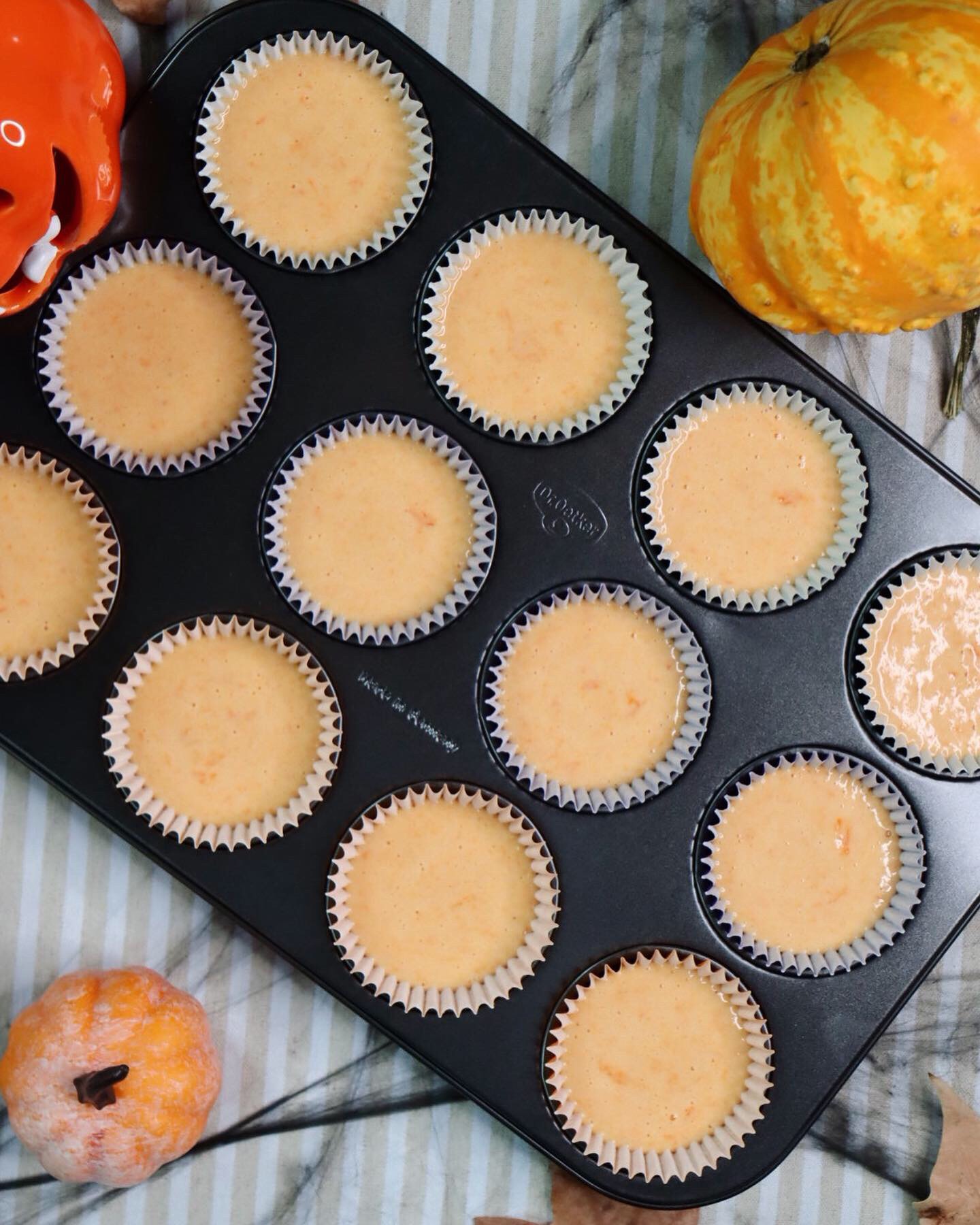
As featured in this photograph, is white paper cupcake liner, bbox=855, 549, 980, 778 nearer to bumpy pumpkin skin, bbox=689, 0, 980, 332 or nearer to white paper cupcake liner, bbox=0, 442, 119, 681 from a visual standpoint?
bumpy pumpkin skin, bbox=689, 0, 980, 332

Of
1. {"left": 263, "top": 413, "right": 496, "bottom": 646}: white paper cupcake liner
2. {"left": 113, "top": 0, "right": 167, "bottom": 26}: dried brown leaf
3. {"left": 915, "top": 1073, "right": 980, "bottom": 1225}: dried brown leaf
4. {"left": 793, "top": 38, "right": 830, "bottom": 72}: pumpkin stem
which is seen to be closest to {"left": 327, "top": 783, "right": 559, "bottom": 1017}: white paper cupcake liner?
{"left": 263, "top": 413, "right": 496, "bottom": 646}: white paper cupcake liner

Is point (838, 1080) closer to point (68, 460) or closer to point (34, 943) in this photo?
point (34, 943)

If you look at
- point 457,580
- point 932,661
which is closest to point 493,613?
point 457,580

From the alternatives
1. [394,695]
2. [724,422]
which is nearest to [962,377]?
[724,422]

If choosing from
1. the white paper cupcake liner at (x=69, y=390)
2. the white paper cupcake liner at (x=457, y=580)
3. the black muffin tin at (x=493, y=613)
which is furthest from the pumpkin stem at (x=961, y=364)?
the white paper cupcake liner at (x=69, y=390)

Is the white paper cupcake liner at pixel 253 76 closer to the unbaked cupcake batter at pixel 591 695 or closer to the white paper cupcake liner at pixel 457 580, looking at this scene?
the white paper cupcake liner at pixel 457 580
